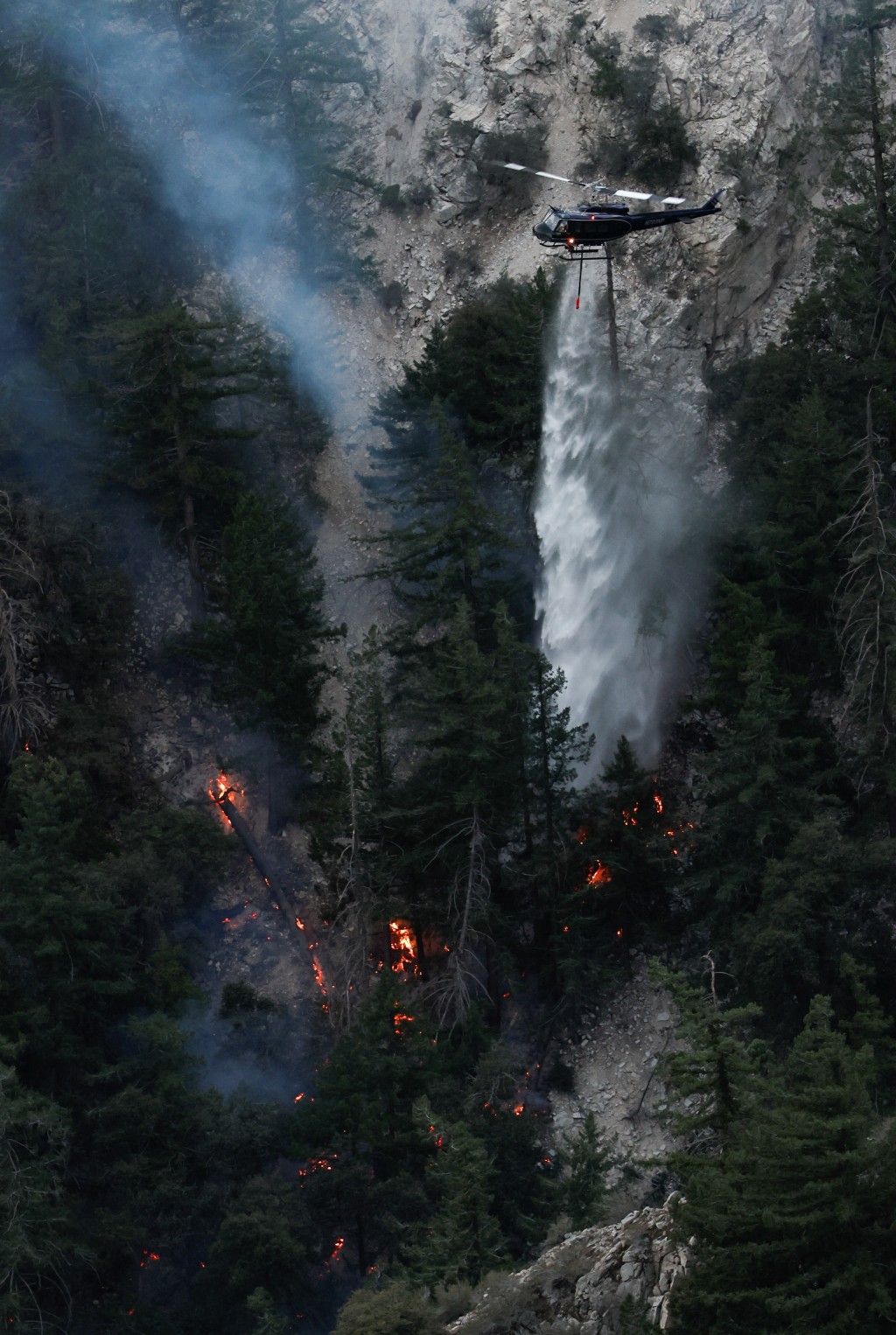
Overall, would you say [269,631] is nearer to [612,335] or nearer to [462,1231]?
[612,335]

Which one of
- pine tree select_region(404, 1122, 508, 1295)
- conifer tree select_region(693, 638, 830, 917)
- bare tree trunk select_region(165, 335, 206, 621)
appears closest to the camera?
pine tree select_region(404, 1122, 508, 1295)

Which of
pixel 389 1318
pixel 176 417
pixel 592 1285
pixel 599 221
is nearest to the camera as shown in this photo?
pixel 592 1285

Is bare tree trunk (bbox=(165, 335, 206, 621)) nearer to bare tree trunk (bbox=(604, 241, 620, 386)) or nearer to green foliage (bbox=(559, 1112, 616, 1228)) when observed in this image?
bare tree trunk (bbox=(604, 241, 620, 386))

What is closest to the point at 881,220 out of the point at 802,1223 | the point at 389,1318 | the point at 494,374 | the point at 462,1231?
the point at 494,374

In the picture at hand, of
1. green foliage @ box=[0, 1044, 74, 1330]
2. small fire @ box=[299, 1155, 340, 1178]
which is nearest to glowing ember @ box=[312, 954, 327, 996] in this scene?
small fire @ box=[299, 1155, 340, 1178]

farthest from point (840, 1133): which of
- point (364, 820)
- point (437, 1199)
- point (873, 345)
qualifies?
point (873, 345)

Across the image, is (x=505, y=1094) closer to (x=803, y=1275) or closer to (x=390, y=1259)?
(x=390, y=1259)

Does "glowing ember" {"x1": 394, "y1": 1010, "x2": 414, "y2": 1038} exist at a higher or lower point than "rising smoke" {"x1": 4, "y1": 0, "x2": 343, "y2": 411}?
lower
